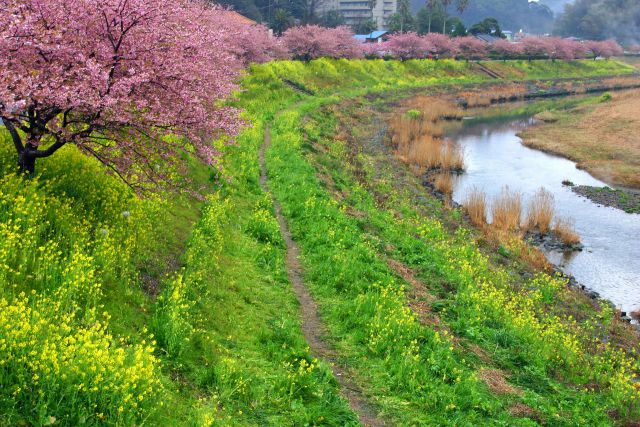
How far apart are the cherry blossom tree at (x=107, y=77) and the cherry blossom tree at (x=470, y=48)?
97.8 meters

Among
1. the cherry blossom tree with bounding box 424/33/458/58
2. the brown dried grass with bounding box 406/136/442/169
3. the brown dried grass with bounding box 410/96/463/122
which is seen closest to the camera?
the brown dried grass with bounding box 406/136/442/169

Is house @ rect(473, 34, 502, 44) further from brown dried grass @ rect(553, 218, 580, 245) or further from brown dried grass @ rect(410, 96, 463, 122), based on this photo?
brown dried grass @ rect(553, 218, 580, 245)

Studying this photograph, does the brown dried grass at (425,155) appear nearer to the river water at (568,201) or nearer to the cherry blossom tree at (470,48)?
the river water at (568,201)

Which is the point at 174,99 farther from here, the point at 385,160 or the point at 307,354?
the point at 385,160

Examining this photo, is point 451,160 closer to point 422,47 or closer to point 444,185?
point 444,185

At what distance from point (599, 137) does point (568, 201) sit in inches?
813

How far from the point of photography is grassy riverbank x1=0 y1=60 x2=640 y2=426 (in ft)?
24.2

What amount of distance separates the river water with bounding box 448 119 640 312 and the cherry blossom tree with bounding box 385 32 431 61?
113ft

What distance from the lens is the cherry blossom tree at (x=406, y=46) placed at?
85.1 meters

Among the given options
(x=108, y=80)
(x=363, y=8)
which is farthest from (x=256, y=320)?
(x=363, y=8)

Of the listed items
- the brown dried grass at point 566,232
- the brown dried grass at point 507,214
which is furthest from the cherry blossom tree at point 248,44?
the brown dried grass at point 566,232

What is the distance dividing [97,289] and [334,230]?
952 centimetres

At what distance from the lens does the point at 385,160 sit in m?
36.4

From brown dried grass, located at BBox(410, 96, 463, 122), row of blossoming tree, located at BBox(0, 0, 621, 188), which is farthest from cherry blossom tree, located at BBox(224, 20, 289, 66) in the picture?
row of blossoming tree, located at BBox(0, 0, 621, 188)
